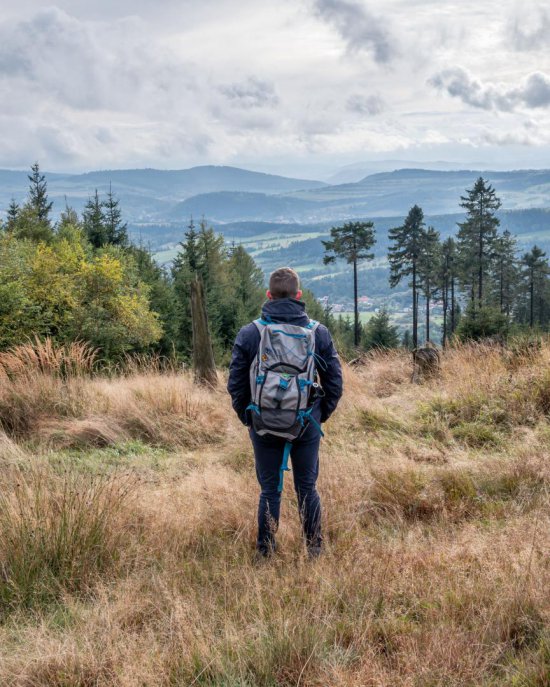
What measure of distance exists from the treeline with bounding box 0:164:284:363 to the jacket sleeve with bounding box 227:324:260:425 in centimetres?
982

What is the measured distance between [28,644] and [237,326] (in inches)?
1615

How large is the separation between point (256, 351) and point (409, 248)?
53156mm

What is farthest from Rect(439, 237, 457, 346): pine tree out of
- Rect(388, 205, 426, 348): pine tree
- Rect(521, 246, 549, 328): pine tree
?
Rect(521, 246, 549, 328): pine tree

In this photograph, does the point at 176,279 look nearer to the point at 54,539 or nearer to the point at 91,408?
the point at 91,408

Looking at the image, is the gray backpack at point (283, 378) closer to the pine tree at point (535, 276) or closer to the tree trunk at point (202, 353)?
the tree trunk at point (202, 353)

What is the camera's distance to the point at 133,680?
7.34 feet

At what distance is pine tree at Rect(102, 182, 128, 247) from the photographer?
49.1 metres

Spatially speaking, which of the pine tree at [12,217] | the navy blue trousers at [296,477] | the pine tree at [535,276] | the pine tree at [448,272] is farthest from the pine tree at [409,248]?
the navy blue trousers at [296,477]

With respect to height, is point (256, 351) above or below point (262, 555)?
above

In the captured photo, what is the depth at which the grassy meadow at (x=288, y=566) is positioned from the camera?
2.37m

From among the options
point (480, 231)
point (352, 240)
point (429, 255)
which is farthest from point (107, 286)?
point (480, 231)

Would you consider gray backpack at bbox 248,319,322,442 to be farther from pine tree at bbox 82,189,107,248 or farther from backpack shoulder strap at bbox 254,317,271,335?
pine tree at bbox 82,189,107,248

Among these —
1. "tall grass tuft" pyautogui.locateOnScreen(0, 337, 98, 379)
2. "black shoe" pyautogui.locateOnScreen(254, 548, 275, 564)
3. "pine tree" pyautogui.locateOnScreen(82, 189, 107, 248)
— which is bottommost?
"black shoe" pyautogui.locateOnScreen(254, 548, 275, 564)

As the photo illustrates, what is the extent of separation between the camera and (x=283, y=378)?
11.5 feet
